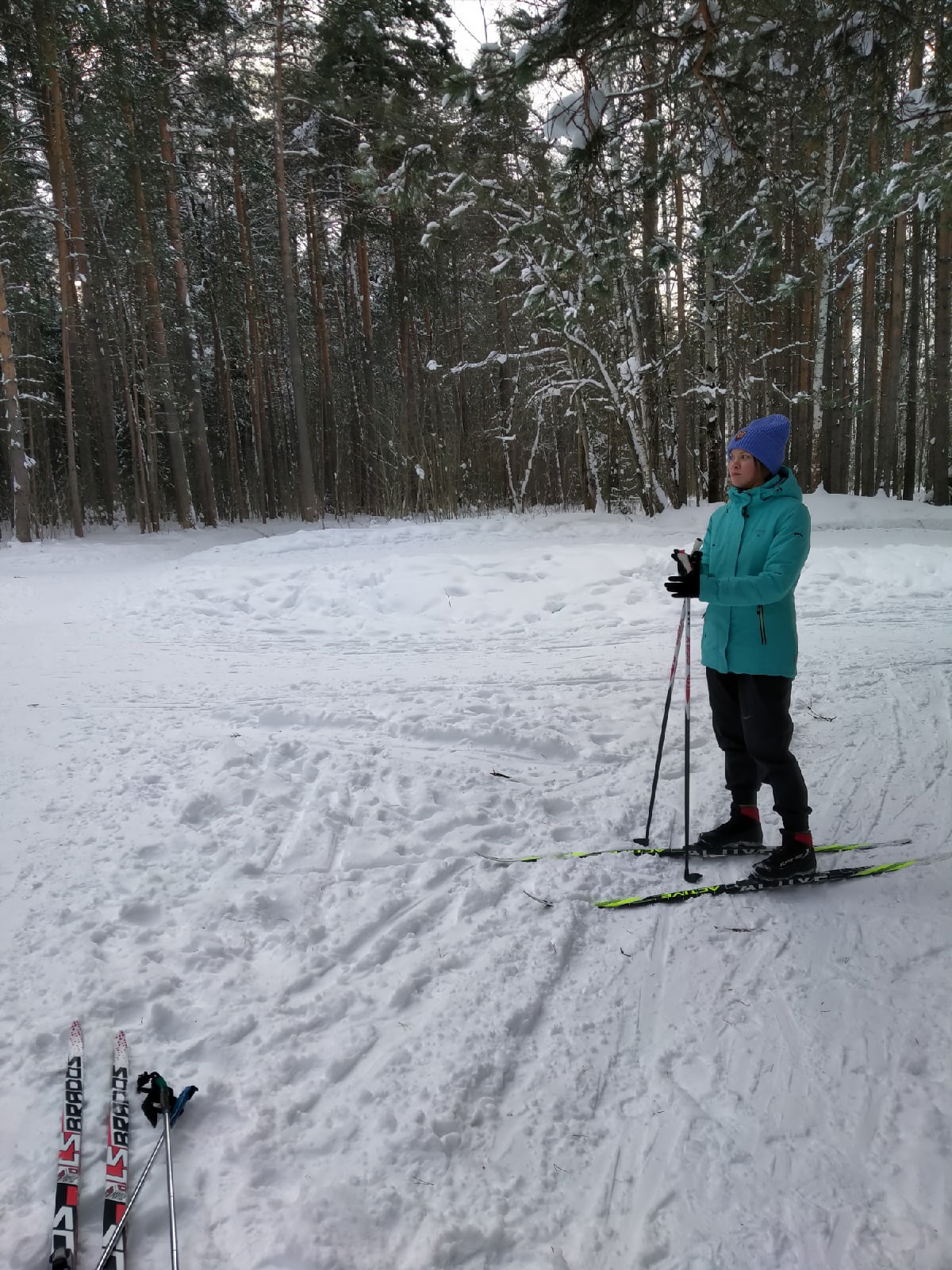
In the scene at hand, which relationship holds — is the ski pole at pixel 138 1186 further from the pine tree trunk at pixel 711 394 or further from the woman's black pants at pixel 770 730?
the pine tree trunk at pixel 711 394

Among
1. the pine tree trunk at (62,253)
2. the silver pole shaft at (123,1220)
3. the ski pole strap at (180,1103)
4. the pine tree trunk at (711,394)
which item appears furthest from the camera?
the pine tree trunk at (62,253)

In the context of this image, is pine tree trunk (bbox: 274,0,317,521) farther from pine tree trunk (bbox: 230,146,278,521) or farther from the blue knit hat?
the blue knit hat

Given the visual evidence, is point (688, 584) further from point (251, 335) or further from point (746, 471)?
point (251, 335)

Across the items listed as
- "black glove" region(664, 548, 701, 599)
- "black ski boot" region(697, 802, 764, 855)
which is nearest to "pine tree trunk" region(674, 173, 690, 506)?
"black glove" region(664, 548, 701, 599)

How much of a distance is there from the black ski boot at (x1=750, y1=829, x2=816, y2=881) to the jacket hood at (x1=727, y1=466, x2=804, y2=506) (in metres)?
1.47

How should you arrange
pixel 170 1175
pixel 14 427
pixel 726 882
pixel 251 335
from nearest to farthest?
pixel 170 1175
pixel 726 882
pixel 14 427
pixel 251 335

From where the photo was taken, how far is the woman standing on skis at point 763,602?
9.71 ft

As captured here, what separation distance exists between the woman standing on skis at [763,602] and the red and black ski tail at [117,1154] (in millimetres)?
2511

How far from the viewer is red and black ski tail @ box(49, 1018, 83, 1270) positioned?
1636 mm

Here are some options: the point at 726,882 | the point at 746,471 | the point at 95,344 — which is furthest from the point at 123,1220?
the point at 95,344

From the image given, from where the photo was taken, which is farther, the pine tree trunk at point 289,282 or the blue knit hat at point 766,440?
the pine tree trunk at point 289,282

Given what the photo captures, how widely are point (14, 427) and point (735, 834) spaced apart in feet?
57.7

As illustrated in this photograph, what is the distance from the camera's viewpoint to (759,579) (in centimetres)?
291

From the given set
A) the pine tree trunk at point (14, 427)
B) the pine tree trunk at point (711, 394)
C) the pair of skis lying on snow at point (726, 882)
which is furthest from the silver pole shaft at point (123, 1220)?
the pine tree trunk at point (14, 427)
